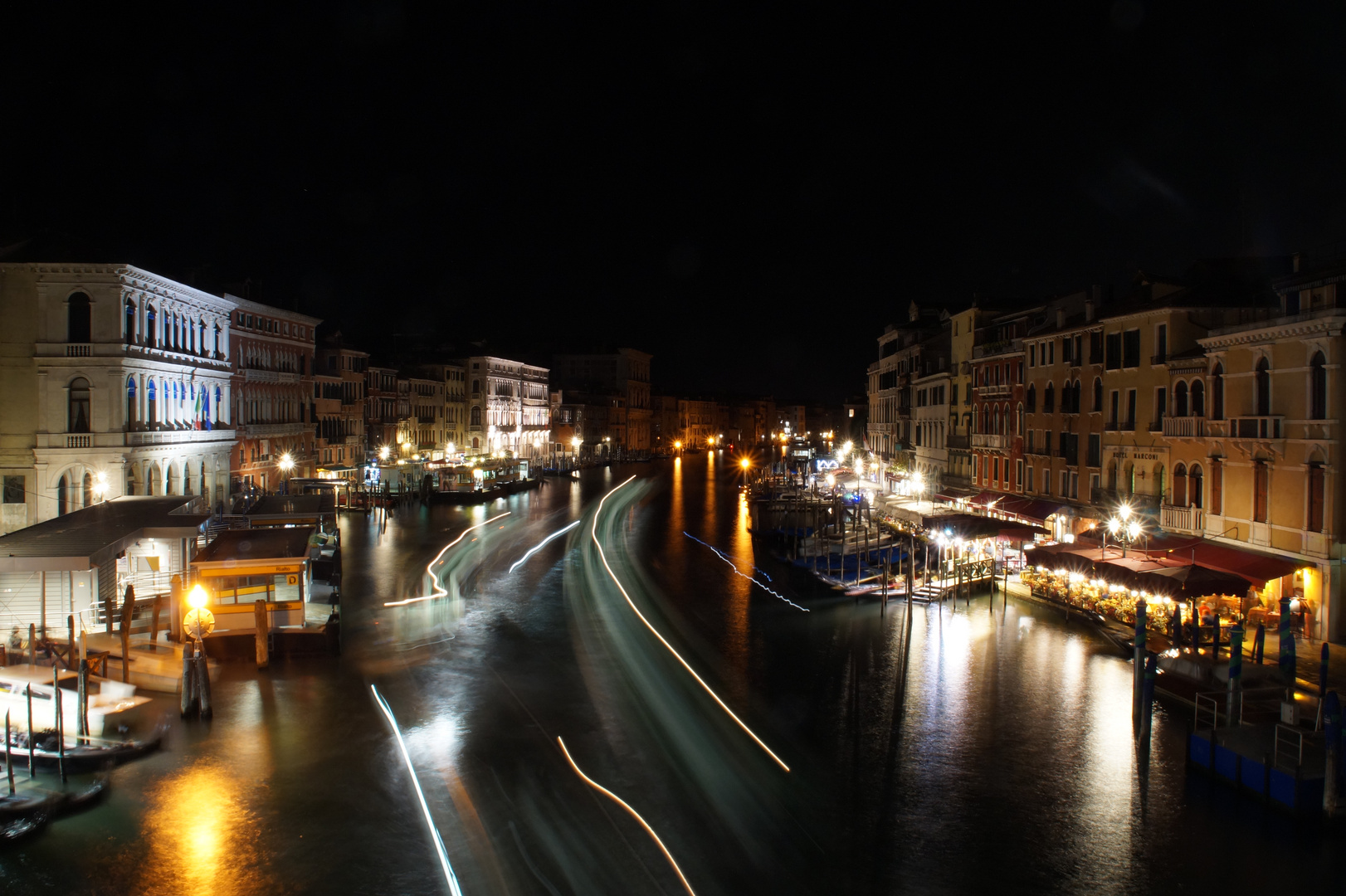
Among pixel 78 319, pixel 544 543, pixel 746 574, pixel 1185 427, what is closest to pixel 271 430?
pixel 544 543

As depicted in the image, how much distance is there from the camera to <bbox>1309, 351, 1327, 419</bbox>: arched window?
1980 centimetres

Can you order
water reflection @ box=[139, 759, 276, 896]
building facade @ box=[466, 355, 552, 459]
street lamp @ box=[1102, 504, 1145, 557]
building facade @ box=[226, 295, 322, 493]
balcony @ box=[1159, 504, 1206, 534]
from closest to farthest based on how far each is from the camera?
water reflection @ box=[139, 759, 276, 896] → balcony @ box=[1159, 504, 1206, 534] → street lamp @ box=[1102, 504, 1145, 557] → building facade @ box=[226, 295, 322, 493] → building facade @ box=[466, 355, 552, 459]

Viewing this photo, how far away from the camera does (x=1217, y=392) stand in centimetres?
2319

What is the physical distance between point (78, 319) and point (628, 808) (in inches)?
1023

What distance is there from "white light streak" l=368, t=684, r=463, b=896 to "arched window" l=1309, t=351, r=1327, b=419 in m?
19.2

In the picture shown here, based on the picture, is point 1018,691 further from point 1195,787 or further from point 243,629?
point 243,629

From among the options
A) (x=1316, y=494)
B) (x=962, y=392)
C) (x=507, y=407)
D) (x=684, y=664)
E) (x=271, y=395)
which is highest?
(x=507, y=407)

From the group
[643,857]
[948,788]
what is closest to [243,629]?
[643,857]

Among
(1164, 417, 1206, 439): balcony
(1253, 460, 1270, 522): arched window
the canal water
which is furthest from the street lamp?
the canal water

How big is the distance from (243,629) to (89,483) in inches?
494

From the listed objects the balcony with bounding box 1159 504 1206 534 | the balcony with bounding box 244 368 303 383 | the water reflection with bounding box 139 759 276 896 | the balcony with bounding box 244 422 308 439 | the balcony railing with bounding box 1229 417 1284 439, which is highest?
the balcony with bounding box 244 368 303 383

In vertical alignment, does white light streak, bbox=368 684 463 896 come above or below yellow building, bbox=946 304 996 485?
below

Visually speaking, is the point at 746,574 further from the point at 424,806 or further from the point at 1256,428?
the point at 424,806

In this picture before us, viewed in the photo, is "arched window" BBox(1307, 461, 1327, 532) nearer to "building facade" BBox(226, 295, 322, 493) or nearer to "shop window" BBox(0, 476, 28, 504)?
"shop window" BBox(0, 476, 28, 504)
